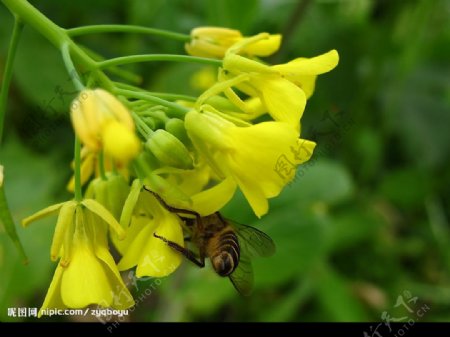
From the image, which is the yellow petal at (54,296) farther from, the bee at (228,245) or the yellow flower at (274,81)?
the yellow flower at (274,81)

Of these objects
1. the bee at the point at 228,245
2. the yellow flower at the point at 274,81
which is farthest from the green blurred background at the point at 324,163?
the yellow flower at the point at 274,81

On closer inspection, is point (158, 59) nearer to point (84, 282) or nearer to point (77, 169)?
point (77, 169)

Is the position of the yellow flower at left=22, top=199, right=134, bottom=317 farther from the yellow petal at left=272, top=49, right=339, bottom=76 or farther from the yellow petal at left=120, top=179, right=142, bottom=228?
the yellow petal at left=272, top=49, right=339, bottom=76

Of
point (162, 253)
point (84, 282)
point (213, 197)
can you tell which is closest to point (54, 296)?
point (84, 282)

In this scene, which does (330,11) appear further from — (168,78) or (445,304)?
(445,304)

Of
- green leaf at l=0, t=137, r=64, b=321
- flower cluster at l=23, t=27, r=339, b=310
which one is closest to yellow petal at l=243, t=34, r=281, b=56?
flower cluster at l=23, t=27, r=339, b=310

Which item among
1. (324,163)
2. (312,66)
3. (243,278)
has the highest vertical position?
(312,66)

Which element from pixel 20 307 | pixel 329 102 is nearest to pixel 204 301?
pixel 20 307
